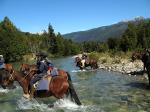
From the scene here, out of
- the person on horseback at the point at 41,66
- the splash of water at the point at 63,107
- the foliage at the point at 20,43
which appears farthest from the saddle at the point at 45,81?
the foliage at the point at 20,43

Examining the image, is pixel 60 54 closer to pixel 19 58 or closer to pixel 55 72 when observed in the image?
pixel 19 58

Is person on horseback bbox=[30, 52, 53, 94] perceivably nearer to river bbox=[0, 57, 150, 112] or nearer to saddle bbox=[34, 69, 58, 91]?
saddle bbox=[34, 69, 58, 91]

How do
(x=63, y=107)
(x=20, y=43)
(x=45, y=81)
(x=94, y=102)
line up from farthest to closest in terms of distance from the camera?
(x=20, y=43) < (x=94, y=102) < (x=63, y=107) < (x=45, y=81)

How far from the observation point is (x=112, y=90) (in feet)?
62.9

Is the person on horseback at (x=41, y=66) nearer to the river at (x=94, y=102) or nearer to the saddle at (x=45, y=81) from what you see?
the saddle at (x=45, y=81)

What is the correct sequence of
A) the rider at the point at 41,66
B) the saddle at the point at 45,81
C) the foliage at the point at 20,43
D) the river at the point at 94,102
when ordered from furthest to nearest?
the foliage at the point at 20,43 → the rider at the point at 41,66 → the river at the point at 94,102 → the saddle at the point at 45,81

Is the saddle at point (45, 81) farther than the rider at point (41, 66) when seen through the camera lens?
No

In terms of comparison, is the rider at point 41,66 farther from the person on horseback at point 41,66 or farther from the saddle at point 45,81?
the saddle at point 45,81

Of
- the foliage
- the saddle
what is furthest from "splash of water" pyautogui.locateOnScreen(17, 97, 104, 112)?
the foliage

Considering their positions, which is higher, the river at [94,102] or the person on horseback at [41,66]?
the person on horseback at [41,66]

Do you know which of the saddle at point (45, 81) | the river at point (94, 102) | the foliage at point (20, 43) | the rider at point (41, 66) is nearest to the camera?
the saddle at point (45, 81)

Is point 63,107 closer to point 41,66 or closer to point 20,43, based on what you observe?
point 41,66

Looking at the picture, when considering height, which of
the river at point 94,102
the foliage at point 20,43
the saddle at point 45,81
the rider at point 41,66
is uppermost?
the foliage at point 20,43

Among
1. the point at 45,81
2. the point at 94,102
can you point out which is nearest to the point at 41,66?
the point at 45,81
